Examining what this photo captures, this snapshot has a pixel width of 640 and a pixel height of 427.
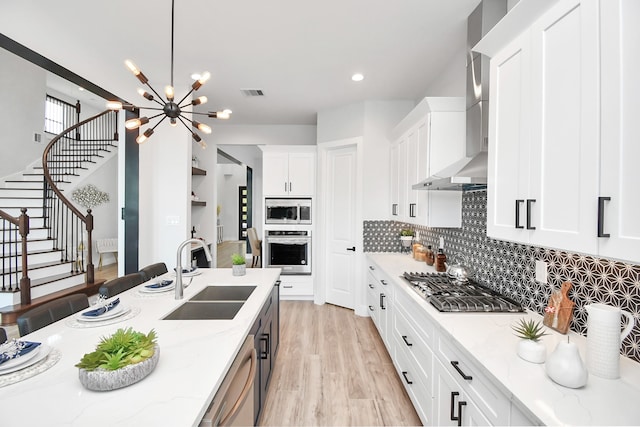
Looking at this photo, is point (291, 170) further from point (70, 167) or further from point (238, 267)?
point (70, 167)

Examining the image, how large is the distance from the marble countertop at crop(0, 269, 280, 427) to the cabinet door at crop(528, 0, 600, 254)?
4.53 feet

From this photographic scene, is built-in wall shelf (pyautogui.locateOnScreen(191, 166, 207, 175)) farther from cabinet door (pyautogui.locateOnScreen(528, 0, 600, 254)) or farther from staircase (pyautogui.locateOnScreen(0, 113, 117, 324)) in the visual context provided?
cabinet door (pyautogui.locateOnScreen(528, 0, 600, 254))

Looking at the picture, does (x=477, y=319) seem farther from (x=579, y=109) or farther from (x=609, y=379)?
(x=579, y=109)

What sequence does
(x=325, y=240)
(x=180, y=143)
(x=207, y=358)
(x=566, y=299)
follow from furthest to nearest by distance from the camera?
(x=325, y=240), (x=180, y=143), (x=566, y=299), (x=207, y=358)

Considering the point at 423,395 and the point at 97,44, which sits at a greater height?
the point at 97,44

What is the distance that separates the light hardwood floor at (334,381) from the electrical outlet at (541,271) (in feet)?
4.21

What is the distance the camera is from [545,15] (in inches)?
47.8

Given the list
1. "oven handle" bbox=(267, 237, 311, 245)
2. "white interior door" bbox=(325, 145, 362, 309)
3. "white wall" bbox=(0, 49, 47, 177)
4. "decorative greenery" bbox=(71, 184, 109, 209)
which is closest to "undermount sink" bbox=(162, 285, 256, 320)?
"white interior door" bbox=(325, 145, 362, 309)

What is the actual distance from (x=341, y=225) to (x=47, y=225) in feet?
16.2

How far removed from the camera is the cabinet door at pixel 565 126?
985 mm

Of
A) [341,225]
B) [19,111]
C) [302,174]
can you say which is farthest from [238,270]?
[19,111]

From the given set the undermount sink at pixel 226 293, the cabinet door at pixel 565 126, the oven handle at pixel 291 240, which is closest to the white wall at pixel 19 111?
the oven handle at pixel 291 240

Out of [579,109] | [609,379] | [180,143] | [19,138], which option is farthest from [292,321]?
[19,138]

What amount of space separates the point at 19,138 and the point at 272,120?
523cm
